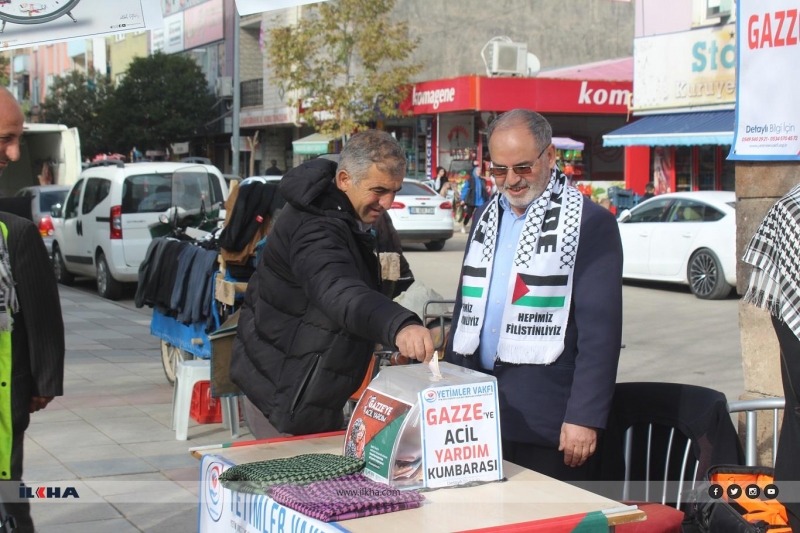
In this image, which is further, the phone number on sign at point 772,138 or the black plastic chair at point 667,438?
the phone number on sign at point 772,138

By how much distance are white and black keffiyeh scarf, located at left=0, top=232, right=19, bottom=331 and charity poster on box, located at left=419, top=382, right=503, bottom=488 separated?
5.00 feet

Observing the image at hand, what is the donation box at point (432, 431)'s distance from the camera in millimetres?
2621

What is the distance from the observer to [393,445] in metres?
2.65

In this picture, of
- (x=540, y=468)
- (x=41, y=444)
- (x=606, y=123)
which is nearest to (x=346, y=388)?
(x=540, y=468)

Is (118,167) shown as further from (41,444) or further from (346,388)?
(346,388)

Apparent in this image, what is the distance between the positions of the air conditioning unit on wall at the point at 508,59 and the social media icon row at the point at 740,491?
28.4m

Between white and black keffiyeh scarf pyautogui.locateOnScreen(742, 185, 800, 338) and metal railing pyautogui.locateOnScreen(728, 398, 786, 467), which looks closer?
white and black keffiyeh scarf pyautogui.locateOnScreen(742, 185, 800, 338)

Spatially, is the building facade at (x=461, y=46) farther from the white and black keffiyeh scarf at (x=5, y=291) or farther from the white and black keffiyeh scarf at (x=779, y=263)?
the white and black keffiyeh scarf at (x=779, y=263)

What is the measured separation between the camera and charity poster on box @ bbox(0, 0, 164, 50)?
3914 millimetres

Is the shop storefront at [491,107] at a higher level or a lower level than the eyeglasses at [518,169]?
higher

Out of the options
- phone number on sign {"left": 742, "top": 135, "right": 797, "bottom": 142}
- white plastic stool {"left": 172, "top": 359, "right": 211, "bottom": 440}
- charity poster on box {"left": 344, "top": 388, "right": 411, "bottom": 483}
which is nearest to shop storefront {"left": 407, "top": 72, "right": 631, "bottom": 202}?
white plastic stool {"left": 172, "top": 359, "right": 211, "bottom": 440}

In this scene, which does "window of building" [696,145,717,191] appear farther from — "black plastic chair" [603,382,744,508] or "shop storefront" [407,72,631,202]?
"black plastic chair" [603,382,744,508]

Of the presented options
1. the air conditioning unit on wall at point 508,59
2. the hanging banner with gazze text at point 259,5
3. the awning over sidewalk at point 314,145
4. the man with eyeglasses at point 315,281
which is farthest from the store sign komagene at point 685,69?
the man with eyeglasses at point 315,281

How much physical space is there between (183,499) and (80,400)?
2.96 meters
